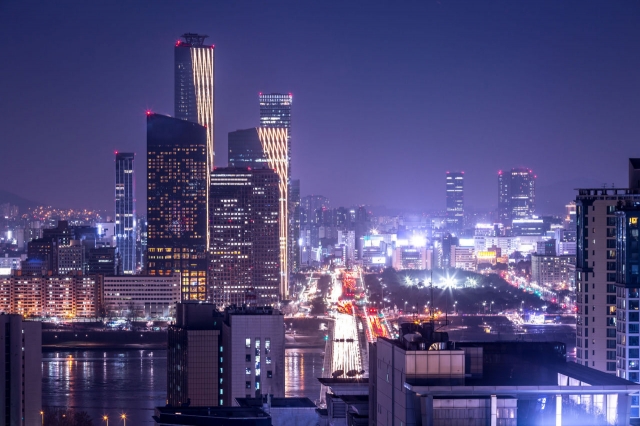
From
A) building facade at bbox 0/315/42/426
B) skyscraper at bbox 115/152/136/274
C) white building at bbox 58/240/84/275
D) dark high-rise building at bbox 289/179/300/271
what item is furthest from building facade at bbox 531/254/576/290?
building facade at bbox 0/315/42/426

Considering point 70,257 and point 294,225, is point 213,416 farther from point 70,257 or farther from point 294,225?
point 294,225

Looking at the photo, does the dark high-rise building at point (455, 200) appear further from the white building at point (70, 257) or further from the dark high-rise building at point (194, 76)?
the white building at point (70, 257)

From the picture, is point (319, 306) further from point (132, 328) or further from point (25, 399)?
point (25, 399)

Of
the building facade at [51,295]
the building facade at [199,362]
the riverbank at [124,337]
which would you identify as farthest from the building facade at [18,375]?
the building facade at [51,295]

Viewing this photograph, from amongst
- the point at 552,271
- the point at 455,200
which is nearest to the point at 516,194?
the point at 455,200

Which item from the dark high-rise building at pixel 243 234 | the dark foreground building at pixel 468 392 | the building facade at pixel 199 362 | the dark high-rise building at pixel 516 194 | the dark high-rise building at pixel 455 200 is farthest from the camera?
the dark high-rise building at pixel 455 200

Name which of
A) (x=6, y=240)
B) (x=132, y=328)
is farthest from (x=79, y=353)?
(x=6, y=240)
